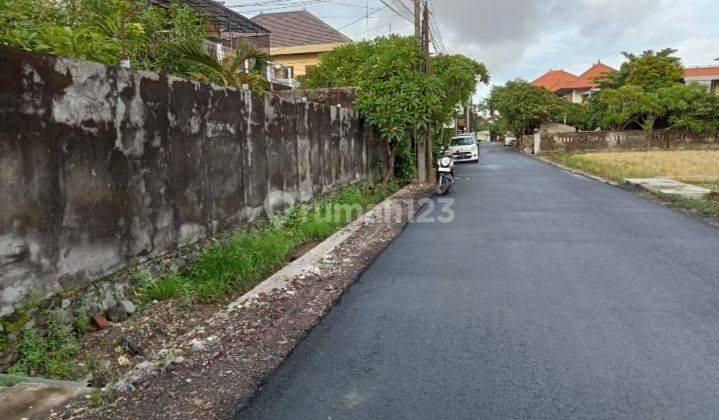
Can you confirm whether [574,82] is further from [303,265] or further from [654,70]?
[303,265]

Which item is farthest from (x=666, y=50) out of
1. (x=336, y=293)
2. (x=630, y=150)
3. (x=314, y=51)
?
(x=336, y=293)

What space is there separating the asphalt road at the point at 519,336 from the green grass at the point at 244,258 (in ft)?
4.24

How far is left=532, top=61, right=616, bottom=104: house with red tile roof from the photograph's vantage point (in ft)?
225

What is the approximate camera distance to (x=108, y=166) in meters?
4.63

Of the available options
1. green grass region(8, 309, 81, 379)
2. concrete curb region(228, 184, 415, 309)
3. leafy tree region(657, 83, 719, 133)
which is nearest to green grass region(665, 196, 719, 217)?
concrete curb region(228, 184, 415, 309)

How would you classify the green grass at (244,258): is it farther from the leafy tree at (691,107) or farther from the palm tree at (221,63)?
the leafy tree at (691,107)

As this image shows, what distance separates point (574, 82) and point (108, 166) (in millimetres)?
79319

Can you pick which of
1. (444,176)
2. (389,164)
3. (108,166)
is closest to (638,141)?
(389,164)

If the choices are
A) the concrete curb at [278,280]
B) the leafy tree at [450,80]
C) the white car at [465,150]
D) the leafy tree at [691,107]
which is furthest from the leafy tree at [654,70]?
the concrete curb at [278,280]

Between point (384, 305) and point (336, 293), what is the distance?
0.69 metres

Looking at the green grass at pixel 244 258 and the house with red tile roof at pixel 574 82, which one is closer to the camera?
the green grass at pixel 244 258

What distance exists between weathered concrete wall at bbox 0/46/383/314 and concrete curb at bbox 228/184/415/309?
98 cm

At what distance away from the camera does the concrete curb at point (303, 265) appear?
554cm

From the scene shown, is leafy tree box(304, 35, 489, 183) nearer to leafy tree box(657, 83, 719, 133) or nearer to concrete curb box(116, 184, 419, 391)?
concrete curb box(116, 184, 419, 391)
